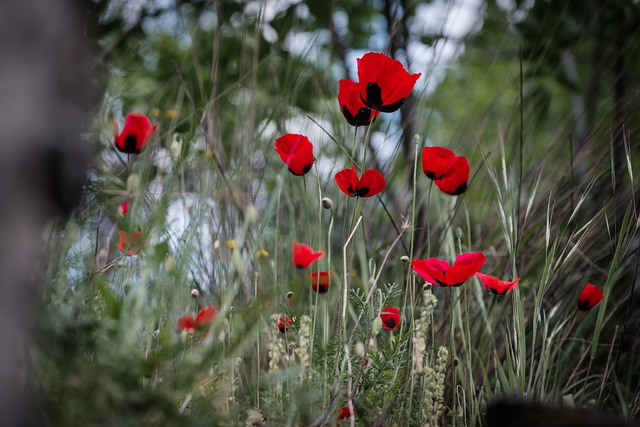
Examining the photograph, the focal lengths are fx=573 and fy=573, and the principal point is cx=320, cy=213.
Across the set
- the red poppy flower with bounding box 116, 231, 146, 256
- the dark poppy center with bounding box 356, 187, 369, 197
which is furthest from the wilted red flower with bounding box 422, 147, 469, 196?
the red poppy flower with bounding box 116, 231, 146, 256

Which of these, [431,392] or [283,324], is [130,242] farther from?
[431,392]

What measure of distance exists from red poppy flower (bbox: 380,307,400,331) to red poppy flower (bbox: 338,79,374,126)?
30 cm

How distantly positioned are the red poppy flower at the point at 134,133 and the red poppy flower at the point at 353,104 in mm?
→ 332

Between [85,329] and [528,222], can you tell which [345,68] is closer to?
[528,222]

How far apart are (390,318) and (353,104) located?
347mm

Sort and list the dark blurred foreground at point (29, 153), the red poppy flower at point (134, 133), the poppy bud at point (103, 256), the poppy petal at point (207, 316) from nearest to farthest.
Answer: the dark blurred foreground at point (29, 153), the poppy petal at point (207, 316), the red poppy flower at point (134, 133), the poppy bud at point (103, 256)

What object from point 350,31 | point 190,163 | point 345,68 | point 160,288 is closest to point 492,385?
point 160,288

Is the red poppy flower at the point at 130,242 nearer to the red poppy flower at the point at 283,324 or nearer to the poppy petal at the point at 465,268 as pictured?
the red poppy flower at the point at 283,324

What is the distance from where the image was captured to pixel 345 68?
6.73 feet

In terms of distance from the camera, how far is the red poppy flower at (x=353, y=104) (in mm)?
880

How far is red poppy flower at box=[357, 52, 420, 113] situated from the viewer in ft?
2.72

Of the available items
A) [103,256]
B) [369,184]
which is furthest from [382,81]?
[103,256]

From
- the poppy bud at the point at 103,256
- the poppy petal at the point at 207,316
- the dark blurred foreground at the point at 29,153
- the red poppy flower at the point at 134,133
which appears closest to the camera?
the dark blurred foreground at the point at 29,153

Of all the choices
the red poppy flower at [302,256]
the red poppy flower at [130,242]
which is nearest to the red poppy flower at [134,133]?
the red poppy flower at [130,242]
